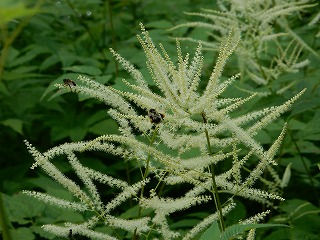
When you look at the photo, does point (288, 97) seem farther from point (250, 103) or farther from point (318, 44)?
point (318, 44)

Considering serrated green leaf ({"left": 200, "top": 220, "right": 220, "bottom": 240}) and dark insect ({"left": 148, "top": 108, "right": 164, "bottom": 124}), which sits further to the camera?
dark insect ({"left": 148, "top": 108, "right": 164, "bottom": 124})

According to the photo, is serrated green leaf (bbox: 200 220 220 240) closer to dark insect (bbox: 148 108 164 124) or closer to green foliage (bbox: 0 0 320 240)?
dark insect (bbox: 148 108 164 124)

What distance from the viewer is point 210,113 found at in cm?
213

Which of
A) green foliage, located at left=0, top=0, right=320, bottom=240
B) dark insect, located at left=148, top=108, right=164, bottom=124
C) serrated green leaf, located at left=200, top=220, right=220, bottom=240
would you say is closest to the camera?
serrated green leaf, located at left=200, top=220, right=220, bottom=240

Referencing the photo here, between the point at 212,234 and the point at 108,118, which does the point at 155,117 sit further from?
the point at 108,118

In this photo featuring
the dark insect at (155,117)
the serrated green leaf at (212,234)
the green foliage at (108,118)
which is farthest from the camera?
the green foliage at (108,118)

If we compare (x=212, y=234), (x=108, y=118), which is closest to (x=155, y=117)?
(x=212, y=234)

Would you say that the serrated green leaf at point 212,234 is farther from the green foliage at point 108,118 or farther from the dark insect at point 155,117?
the green foliage at point 108,118

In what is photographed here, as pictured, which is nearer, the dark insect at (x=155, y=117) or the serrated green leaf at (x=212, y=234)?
the serrated green leaf at (x=212, y=234)

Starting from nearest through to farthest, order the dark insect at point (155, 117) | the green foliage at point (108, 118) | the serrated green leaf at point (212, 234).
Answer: the serrated green leaf at point (212, 234) → the dark insect at point (155, 117) → the green foliage at point (108, 118)

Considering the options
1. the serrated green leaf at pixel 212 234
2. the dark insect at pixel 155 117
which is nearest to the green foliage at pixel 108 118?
the dark insect at pixel 155 117

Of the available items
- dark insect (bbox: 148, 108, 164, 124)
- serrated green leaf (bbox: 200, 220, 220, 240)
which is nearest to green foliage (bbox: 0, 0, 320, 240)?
dark insect (bbox: 148, 108, 164, 124)

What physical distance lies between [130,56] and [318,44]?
83.8 inches

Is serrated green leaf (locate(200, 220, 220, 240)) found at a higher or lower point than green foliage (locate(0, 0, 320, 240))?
lower
